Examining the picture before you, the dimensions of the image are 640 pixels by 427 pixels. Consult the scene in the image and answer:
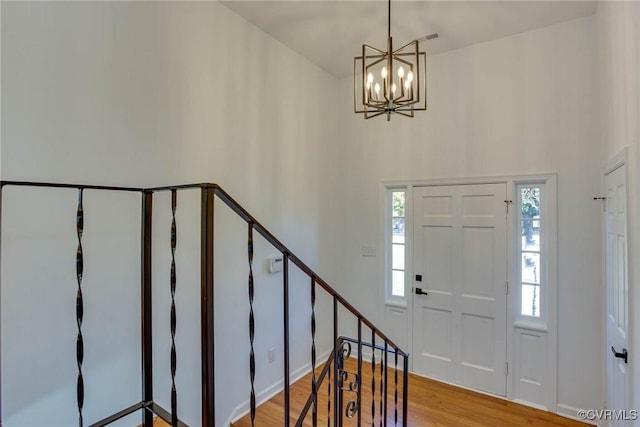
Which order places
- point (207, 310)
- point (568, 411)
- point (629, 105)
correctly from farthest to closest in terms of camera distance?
point (568, 411)
point (629, 105)
point (207, 310)

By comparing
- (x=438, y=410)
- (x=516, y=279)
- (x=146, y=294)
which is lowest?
(x=438, y=410)

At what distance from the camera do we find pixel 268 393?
124 inches

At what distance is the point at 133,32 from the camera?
2.10 metres

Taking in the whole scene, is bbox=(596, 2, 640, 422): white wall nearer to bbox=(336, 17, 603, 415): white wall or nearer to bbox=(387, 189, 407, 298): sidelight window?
bbox=(336, 17, 603, 415): white wall

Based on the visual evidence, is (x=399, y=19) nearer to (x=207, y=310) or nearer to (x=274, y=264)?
(x=274, y=264)

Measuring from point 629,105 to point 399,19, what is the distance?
183 centimetres

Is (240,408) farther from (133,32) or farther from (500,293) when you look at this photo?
(133,32)

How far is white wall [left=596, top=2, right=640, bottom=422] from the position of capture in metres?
1.72

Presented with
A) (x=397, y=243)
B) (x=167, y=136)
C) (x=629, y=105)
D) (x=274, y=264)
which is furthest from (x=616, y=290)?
(x=167, y=136)

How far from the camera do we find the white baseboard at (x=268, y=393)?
110 inches

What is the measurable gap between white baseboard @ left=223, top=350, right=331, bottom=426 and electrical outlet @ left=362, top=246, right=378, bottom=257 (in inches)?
51.8

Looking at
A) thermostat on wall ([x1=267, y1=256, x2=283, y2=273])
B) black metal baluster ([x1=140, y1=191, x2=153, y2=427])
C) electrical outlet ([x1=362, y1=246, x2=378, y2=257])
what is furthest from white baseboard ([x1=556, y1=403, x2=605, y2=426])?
black metal baluster ([x1=140, y1=191, x2=153, y2=427])

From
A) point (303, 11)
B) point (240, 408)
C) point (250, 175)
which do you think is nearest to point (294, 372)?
point (240, 408)

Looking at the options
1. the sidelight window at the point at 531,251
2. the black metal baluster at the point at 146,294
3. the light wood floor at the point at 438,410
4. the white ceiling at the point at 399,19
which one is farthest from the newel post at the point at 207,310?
the sidelight window at the point at 531,251
